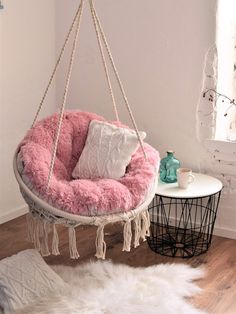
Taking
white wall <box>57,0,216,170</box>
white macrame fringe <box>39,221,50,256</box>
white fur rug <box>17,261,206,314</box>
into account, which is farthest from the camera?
white wall <box>57,0,216,170</box>

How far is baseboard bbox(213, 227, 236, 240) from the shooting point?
340cm

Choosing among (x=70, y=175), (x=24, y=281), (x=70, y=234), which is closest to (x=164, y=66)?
(x=70, y=175)

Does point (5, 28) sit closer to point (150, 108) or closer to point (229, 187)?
point (150, 108)

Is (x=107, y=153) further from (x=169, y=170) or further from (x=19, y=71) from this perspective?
(x=19, y=71)

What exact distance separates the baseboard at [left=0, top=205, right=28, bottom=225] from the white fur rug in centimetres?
93

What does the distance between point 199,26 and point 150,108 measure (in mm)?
660

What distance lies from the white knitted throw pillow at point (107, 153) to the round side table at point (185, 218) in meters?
0.30

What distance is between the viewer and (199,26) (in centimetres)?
331

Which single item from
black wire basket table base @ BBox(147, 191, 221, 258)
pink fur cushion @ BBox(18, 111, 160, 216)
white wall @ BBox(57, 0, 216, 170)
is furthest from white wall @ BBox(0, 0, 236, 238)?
pink fur cushion @ BBox(18, 111, 160, 216)

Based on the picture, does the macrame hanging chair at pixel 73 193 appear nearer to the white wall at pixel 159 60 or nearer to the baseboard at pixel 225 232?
the white wall at pixel 159 60

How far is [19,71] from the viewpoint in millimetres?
3641

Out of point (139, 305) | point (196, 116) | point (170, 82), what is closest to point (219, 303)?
point (139, 305)

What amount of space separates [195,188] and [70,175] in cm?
76

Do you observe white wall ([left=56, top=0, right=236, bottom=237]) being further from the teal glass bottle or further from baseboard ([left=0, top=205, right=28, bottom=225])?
baseboard ([left=0, top=205, right=28, bottom=225])
